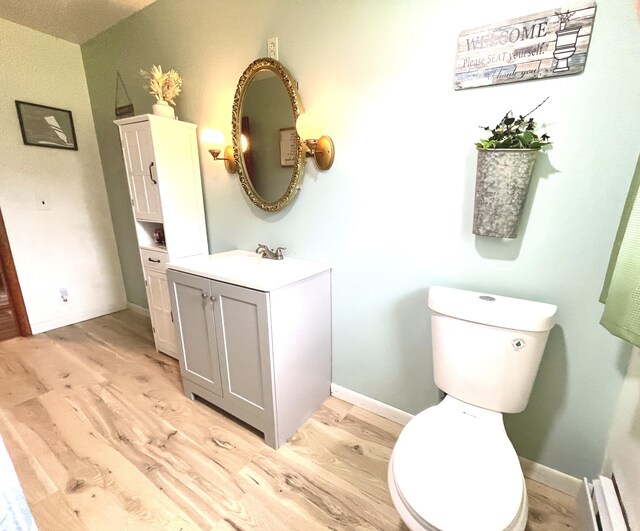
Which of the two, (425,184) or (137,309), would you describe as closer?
(425,184)

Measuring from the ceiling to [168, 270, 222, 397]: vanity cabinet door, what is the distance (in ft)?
6.39

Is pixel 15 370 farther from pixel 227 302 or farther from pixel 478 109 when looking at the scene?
pixel 478 109

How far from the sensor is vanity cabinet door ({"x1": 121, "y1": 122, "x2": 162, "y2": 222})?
75.6 inches

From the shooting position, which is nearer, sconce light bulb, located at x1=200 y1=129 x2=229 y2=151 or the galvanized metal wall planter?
the galvanized metal wall planter

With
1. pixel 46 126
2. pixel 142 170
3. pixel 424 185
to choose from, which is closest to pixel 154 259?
pixel 142 170

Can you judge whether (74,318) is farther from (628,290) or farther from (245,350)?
(628,290)

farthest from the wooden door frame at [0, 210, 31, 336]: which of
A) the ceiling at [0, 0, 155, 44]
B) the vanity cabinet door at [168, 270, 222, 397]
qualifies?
the vanity cabinet door at [168, 270, 222, 397]

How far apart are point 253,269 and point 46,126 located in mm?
2498

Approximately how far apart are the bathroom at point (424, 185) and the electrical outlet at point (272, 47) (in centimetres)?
3

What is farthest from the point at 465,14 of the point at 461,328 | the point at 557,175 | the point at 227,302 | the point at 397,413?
the point at 397,413

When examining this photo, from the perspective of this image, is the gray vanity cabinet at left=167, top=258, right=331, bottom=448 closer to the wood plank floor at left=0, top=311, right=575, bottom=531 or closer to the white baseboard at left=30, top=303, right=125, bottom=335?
the wood plank floor at left=0, top=311, right=575, bottom=531

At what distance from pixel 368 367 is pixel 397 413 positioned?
0.28 metres

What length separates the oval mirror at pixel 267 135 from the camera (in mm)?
1595

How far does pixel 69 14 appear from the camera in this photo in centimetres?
219
